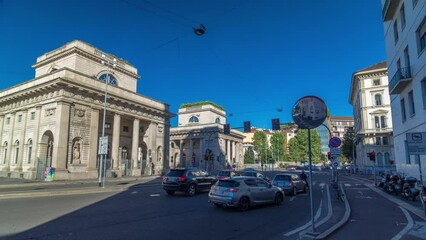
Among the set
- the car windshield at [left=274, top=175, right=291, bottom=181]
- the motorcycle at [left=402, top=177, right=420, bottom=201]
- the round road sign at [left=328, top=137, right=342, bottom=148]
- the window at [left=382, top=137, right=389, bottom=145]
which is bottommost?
the motorcycle at [left=402, top=177, right=420, bottom=201]

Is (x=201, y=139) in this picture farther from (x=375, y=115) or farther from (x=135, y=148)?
(x=375, y=115)

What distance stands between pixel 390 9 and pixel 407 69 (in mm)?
6453

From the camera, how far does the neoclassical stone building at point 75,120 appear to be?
29.3 metres

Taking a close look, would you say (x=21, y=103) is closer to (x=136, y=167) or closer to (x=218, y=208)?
(x=136, y=167)

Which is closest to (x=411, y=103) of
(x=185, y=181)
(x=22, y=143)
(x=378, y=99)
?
(x=185, y=181)

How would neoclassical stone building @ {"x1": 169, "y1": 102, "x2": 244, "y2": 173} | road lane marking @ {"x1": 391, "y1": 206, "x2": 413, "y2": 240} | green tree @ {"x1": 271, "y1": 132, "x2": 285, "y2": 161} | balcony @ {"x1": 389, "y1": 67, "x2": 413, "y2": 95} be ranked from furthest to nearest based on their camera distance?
green tree @ {"x1": 271, "y1": 132, "x2": 285, "y2": 161}
neoclassical stone building @ {"x1": 169, "y1": 102, "x2": 244, "y2": 173}
balcony @ {"x1": 389, "y1": 67, "x2": 413, "y2": 95}
road lane marking @ {"x1": 391, "y1": 206, "x2": 413, "y2": 240}

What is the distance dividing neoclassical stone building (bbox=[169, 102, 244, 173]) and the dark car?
1863 inches

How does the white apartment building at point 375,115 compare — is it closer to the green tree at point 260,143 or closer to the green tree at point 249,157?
the green tree at point 260,143

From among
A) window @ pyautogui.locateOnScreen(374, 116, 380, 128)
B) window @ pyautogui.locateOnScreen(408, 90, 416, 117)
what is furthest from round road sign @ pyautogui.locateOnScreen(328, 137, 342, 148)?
window @ pyautogui.locateOnScreen(374, 116, 380, 128)

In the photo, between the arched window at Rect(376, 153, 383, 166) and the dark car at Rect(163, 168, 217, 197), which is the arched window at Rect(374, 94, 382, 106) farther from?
the dark car at Rect(163, 168, 217, 197)

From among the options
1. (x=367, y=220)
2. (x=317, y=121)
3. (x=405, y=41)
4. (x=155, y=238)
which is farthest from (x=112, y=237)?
(x=405, y=41)

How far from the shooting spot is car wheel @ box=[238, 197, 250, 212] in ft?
37.1

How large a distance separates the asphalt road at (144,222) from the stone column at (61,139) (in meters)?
17.8

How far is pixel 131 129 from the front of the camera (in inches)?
1662
